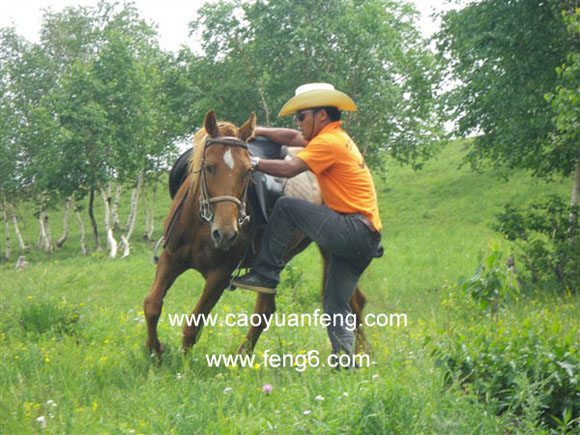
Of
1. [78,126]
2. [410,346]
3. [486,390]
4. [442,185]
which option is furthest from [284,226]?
[442,185]

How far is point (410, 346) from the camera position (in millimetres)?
6000

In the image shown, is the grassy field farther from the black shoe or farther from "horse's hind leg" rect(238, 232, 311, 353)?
the black shoe

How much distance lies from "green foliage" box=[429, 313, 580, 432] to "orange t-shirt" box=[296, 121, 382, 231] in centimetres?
139

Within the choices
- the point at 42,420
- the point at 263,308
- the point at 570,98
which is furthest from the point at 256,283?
the point at 570,98

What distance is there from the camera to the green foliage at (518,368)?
4738 millimetres

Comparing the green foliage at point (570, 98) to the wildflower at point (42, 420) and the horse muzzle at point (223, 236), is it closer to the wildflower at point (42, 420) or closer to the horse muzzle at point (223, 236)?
the horse muzzle at point (223, 236)

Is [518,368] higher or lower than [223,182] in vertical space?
lower

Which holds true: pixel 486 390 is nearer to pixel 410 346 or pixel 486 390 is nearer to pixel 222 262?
pixel 410 346

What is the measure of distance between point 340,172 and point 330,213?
36 centimetres

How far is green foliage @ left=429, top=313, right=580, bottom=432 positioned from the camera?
474 cm

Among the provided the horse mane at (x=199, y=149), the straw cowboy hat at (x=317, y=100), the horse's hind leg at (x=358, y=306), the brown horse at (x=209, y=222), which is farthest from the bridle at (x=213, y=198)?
the horse's hind leg at (x=358, y=306)

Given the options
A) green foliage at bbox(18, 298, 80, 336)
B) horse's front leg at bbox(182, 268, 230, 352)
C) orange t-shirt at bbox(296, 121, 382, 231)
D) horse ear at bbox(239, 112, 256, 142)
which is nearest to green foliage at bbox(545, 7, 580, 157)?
orange t-shirt at bbox(296, 121, 382, 231)

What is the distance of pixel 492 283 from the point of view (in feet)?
24.2

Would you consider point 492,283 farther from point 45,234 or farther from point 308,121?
point 45,234
